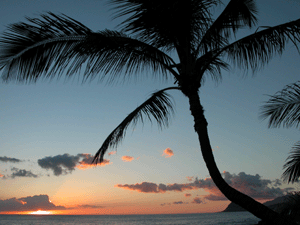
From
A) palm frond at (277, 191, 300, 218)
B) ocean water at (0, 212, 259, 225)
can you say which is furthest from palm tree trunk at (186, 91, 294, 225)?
ocean water at (0, 212, 259, 225)

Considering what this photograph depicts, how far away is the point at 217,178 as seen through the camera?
10.9 feet

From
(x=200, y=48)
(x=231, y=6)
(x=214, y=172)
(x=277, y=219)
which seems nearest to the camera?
(x=277, y=219)

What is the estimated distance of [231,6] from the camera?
418 centimetres

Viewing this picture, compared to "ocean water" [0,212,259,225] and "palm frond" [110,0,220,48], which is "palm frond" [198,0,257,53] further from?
"ocean water" [0,212,259,225]

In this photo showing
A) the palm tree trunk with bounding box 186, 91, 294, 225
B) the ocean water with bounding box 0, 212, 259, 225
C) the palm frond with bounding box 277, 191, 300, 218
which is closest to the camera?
the palm tree trunk with bounding box 186, 91, 294, 225

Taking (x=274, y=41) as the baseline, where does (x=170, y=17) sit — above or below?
above

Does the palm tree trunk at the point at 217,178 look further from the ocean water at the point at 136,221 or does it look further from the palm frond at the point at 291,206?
the ocean water at the point at 136,221

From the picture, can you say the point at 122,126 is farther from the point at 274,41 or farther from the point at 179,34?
the point at 274,41

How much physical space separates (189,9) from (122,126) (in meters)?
2.22

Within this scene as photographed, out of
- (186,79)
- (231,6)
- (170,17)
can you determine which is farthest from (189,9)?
(186,79)

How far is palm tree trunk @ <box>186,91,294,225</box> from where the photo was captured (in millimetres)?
3024

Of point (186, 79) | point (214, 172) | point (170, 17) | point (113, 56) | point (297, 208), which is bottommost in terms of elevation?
point (297, 208)

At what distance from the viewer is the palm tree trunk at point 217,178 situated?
3.02m

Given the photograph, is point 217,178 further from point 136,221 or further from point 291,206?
point 136,221
